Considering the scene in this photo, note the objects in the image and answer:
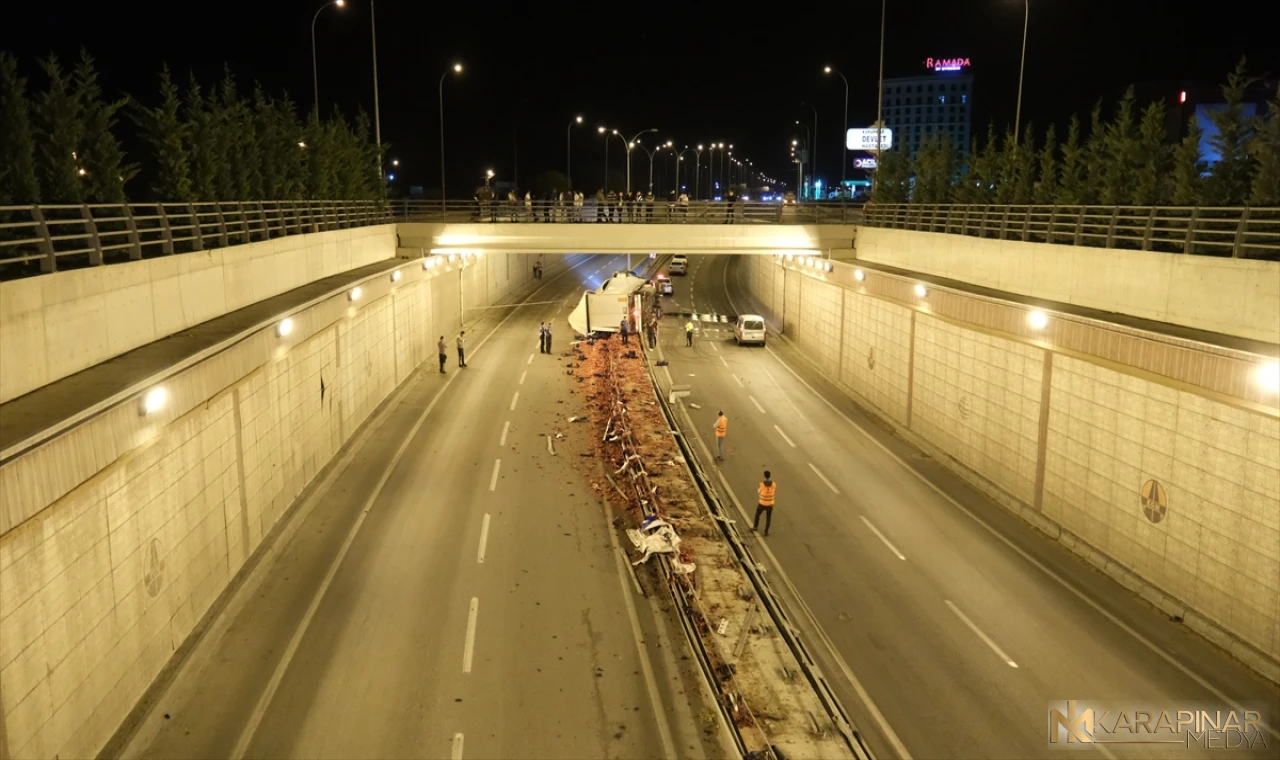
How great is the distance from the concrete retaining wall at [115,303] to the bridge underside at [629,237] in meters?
14.6

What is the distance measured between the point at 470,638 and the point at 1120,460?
41.9 feet

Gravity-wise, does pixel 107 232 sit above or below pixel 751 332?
above

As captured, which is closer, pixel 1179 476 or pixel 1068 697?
pixel 1068 697

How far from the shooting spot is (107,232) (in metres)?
16.9

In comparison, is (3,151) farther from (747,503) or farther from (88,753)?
(747,503)

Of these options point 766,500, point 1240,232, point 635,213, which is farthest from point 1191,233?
point 635,213

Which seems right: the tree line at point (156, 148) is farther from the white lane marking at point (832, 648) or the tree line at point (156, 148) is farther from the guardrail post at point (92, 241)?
the white lane marking at point (832, 648)

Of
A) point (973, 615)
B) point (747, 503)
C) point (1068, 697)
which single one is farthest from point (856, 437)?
point (1068, 697)

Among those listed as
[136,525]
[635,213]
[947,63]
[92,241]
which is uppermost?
[947,63]

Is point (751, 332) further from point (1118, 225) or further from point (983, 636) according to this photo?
point (983, 636)

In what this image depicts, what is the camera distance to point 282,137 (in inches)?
1323

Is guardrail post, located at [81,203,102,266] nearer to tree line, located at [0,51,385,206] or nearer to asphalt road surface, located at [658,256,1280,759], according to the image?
tree line, located at [0,51,385,206]

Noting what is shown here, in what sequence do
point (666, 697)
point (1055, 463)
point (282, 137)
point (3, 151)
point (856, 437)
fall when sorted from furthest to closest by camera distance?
point (282, 137)
point (856, 437)
point (1055, 463)
point (3, 151)
point (666, 697)

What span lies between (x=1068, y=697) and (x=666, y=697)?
240 inches
